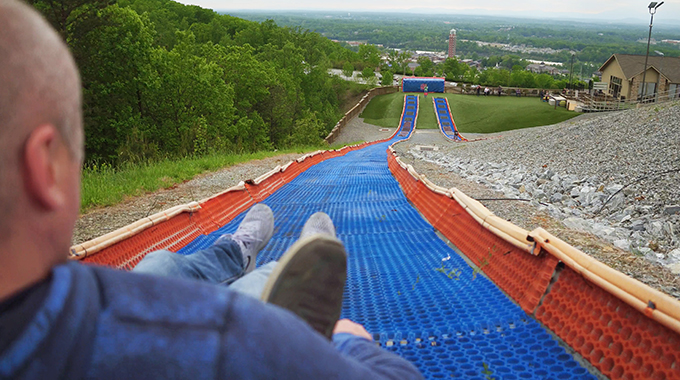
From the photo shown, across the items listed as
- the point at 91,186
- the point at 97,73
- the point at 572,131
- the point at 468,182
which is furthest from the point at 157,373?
the point at 97,73

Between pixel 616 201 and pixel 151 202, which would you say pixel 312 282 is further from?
pixel 616 201

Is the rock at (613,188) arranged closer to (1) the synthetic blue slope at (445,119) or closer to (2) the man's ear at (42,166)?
(2) the man's ear at (42,166)

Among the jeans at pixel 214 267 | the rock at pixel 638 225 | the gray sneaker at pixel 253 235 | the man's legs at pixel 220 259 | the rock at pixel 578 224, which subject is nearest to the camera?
the jeans at pixel 214 267

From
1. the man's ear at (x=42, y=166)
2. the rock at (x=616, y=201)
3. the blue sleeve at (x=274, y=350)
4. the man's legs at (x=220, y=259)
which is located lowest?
the rock at (x=616, y=201)

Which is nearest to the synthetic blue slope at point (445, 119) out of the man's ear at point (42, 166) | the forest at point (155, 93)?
the forest at point (155, 93)

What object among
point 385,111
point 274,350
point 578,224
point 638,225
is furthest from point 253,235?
point 385,111

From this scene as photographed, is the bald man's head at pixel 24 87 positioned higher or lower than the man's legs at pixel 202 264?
higher

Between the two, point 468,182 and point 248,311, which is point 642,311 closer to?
point 248,311
